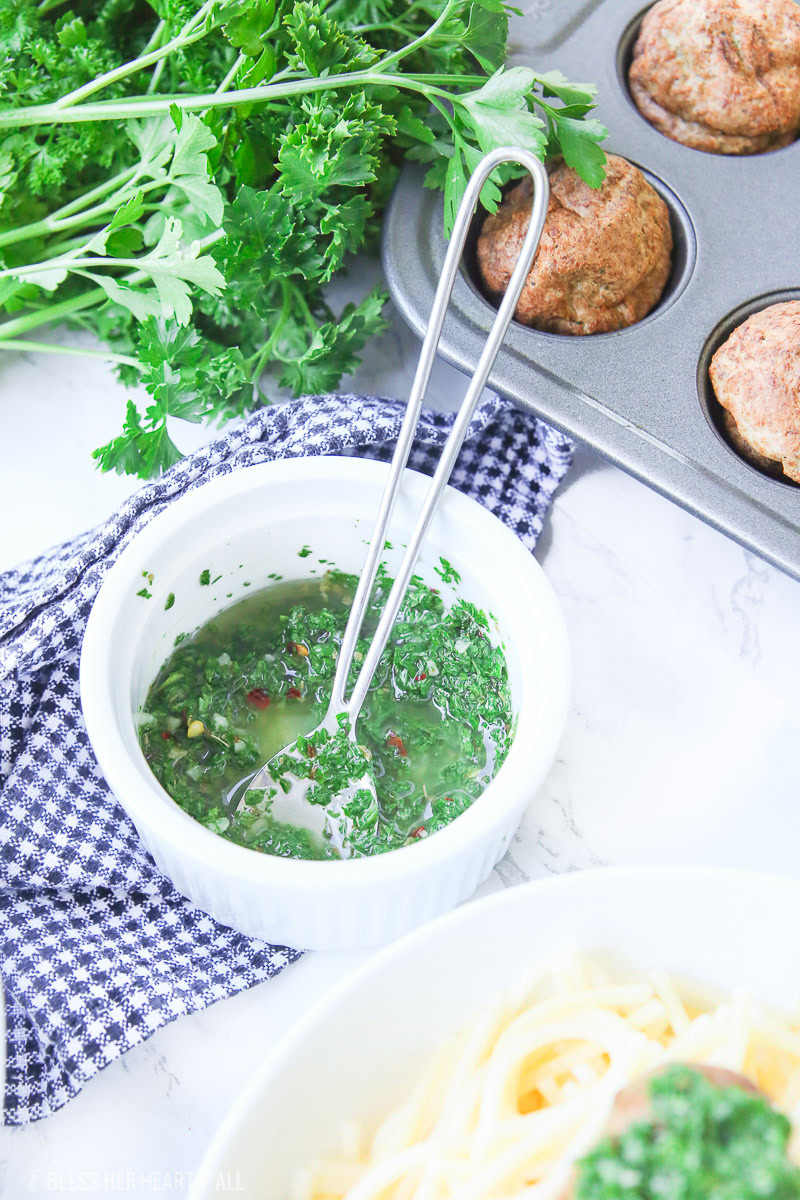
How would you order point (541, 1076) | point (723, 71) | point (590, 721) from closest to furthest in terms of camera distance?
1. point (541, 1076)
2. point (590, 721)
3. point (723, 71)

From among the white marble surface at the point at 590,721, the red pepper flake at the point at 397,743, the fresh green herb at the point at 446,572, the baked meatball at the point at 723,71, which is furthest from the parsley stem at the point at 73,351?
the baked meatball at the point at 723,71

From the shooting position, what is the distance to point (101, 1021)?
1487mm

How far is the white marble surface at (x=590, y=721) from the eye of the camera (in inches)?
59.7

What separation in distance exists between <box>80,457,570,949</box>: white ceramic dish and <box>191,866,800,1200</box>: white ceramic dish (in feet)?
0.35

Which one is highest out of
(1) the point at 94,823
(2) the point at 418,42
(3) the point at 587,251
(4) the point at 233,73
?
(2) the point at 418,42

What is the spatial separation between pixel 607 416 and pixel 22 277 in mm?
1015

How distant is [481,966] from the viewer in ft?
4.46

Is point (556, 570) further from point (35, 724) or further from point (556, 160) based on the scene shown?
point (35, 724)

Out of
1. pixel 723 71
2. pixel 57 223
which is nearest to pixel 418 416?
pixel 57 223

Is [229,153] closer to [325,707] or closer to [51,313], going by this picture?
[51,313]

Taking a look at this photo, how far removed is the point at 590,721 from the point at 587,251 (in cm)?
79

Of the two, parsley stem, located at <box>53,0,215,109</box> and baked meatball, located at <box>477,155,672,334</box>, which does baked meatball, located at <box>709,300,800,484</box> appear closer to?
baked meatball, located at <box>477,155,672,334</box>

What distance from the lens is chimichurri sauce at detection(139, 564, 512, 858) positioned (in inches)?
61.2

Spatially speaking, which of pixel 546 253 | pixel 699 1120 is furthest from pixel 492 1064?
pixel 546 253
